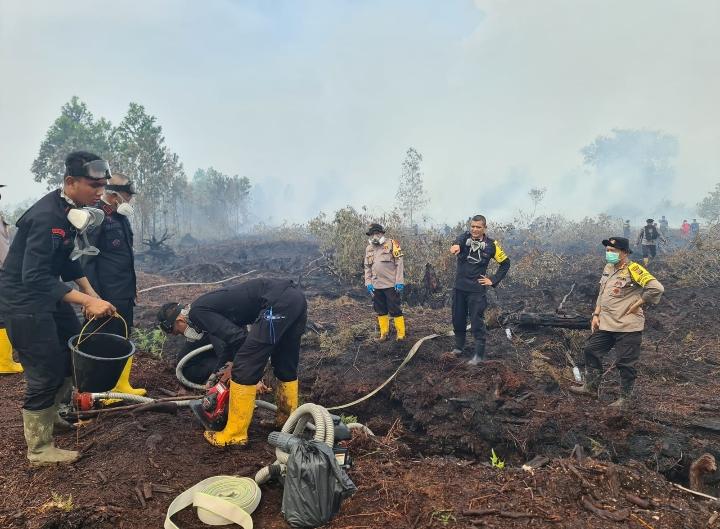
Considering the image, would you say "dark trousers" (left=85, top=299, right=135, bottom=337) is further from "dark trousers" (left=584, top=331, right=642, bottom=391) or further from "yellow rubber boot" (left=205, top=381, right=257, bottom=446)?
"dark trousers" (left=584, top=331, right=642, bottom=391)

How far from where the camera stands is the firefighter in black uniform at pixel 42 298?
3.35 meters

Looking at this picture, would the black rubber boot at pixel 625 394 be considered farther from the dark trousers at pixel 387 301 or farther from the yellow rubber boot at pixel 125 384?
the yellow rubber boot at pixel 125 384

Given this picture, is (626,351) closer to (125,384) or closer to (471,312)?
(471,312)

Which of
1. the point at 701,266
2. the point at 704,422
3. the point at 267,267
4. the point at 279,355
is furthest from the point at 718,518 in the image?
the point at 267,267

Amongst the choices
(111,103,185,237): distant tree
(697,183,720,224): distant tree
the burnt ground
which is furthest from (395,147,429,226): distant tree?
(697,183,720,224): distant tree

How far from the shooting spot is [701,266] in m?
11.7

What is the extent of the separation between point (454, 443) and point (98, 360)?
12.1ft

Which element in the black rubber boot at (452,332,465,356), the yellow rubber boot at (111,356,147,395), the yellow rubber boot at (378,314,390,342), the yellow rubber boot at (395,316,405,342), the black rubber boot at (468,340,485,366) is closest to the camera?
the yellow rubber boot at (111,356,147,395)

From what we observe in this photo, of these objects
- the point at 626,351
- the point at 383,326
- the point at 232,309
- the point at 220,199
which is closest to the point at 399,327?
the point at 383,326

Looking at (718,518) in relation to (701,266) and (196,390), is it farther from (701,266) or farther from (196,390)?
(701,266)

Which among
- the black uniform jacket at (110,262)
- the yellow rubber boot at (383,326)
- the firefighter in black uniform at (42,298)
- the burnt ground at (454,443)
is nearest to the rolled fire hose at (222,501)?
the burnt ground at (454,443)

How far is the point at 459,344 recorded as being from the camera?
715 centimetres

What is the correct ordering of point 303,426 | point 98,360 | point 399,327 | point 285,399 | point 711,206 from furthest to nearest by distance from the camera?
point 711,206
point 399,327
point 285,399
point 98,360
point 303,426

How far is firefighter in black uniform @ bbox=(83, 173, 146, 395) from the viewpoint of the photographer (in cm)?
474
